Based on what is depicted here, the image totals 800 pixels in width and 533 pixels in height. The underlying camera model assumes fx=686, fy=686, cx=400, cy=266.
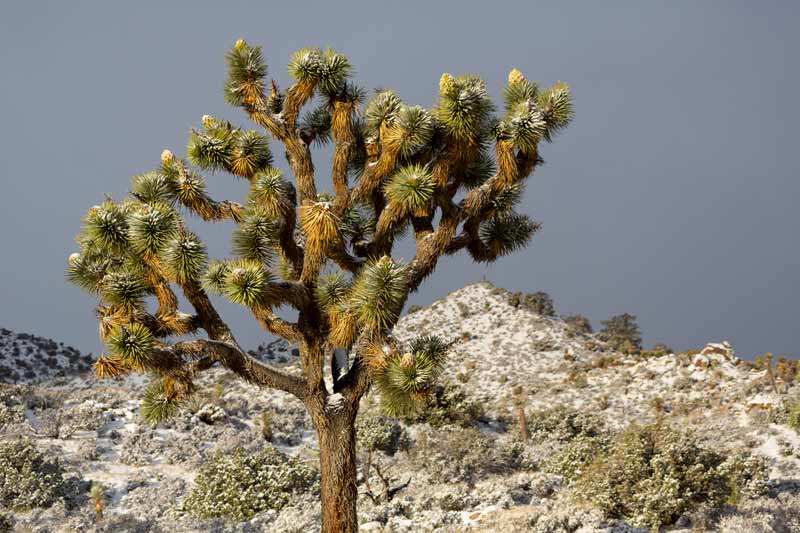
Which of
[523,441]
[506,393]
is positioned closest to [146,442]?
[523,441]

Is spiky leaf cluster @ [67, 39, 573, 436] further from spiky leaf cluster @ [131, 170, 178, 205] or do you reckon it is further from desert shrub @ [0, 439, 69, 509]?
desert shrub @ [0, 439, 69, 509]

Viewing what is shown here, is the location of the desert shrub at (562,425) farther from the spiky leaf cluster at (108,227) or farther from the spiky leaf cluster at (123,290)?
the spiky leaf cluster at (108,227)

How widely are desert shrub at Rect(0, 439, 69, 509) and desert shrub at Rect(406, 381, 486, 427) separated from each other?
387 inches

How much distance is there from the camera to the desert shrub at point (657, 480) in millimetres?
11836

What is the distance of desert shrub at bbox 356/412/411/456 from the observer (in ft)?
57.4

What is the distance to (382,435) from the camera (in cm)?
1764

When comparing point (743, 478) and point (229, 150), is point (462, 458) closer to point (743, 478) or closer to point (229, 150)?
point (743, 478)

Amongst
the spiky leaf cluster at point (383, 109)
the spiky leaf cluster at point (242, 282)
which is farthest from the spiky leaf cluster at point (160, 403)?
the spiky leaf cluster at point (383, 109)

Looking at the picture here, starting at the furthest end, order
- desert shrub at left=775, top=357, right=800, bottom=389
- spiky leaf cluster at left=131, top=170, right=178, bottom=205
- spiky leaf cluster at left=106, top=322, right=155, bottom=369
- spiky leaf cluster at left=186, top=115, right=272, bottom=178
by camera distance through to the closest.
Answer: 1. desert shrub at left=775, top=357, right=800, bottom=389
2. spiky leaf cluster at left=186, top=115, right=272, bottom=178
3. spiky leaf cluster at left=131, top=170, right=178, bottom=205
4. spiky leaf cluster at left=106, top=322, right=155, bottom=369

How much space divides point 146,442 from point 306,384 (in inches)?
356

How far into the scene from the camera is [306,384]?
10.0 meters

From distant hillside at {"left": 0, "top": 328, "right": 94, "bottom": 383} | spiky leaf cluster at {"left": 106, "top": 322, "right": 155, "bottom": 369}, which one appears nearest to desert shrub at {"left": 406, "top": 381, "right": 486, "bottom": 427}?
spiky leaf cluster at {"left": 106, "top": 322, "right": 155, "bottom": 369}

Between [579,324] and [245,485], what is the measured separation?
25.2 metres

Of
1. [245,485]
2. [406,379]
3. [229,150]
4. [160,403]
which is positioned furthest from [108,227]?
[245,485]
